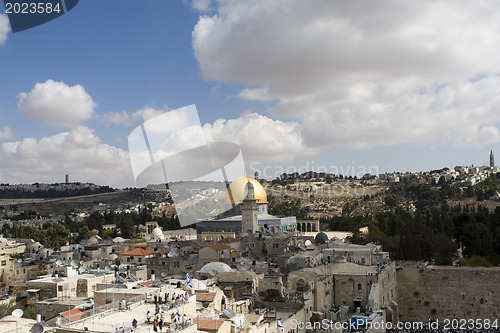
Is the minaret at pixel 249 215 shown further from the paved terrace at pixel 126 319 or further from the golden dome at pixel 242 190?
the paved terrace at pixel 126 319

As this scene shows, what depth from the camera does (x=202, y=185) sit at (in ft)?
197

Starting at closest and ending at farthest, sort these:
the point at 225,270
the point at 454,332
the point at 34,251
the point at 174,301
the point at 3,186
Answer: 1. the point at 174,301
2. the point at 225,270
3. the point at 454,332
4. the point at 34,251
5. the point at 3,186

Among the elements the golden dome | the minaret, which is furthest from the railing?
the golden dome

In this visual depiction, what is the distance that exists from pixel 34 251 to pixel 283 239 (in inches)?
793

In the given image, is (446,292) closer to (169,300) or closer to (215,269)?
(215,269)

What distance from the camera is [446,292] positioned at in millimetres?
24297

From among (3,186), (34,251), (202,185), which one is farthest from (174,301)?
(3,186)

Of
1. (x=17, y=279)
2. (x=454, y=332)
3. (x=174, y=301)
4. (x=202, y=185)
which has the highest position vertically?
(x=202, y=185)

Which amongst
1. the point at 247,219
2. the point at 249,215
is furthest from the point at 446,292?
the point at 247,219

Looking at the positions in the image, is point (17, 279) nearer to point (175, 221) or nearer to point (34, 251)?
point (34, 251)

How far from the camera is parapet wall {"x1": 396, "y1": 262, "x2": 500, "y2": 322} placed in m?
23.5

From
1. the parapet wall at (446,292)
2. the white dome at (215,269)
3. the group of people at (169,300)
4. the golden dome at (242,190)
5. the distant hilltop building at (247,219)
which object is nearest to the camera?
the group of people at (169,300)

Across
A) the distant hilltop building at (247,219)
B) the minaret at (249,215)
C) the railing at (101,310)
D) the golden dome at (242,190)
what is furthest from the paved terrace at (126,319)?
the golden dome at (242,190)

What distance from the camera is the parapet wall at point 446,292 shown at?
76.9ft
